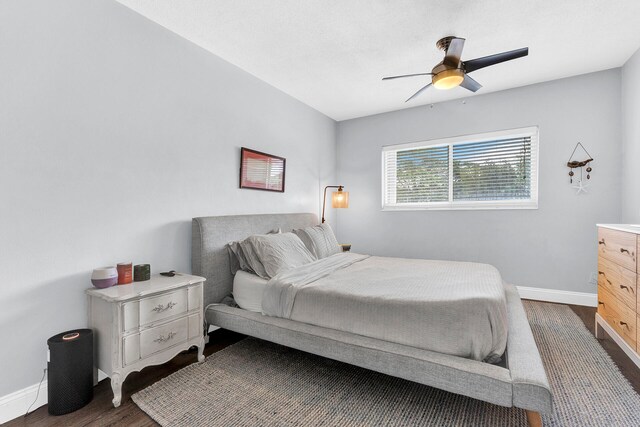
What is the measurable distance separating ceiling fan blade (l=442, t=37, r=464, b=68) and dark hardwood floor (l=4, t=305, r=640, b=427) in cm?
267

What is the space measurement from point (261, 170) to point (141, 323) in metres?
2.05

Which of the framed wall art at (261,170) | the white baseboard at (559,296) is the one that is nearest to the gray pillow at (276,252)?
the framed wall art at (261,170)

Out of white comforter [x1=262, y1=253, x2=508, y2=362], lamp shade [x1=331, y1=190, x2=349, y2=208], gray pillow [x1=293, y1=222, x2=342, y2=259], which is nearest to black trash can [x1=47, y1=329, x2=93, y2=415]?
white comforter [x1=262, y1=253, x2=508, y2=362]

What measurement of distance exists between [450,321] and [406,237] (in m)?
2.88

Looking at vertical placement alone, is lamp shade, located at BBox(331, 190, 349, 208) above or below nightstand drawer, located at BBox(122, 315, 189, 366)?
above

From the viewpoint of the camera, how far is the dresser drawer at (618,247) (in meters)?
1.99

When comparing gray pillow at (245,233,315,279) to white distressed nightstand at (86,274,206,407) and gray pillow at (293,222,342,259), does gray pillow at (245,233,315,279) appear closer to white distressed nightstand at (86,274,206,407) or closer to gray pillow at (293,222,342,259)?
gray pillow at (293,222,342,259)

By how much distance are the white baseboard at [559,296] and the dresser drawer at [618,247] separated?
3.95 feet

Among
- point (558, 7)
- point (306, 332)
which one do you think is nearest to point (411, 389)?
point (306, 332)

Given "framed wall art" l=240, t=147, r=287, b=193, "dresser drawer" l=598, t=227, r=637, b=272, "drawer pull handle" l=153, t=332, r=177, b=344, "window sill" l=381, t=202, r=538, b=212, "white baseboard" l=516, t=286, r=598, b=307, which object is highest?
"framed wall art" l=240, t=147, r=287, b=193

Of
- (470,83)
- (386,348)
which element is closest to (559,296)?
(470,83)

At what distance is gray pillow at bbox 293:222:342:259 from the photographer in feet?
10.9

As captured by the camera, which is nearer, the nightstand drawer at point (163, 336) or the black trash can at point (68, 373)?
the black trash can at point (68, 373)

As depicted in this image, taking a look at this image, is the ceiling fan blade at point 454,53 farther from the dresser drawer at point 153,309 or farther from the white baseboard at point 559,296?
the white baseboard at point 559,296
